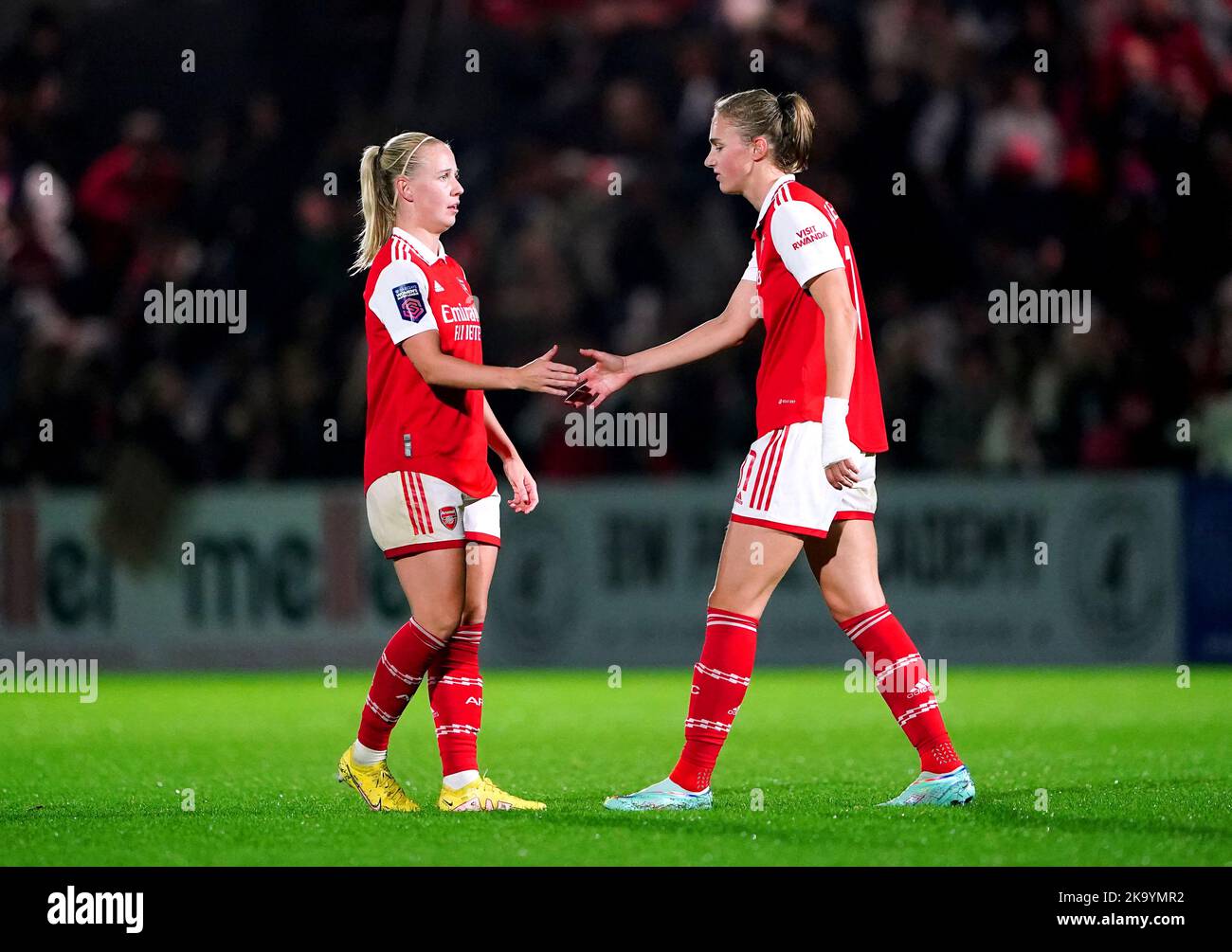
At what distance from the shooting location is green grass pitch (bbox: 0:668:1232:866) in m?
5.53

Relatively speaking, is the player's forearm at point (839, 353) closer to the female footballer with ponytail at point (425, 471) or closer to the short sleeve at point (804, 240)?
the short sleeve at point (804, 240)

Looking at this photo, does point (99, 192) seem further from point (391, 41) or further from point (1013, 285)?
point (1013, 285)

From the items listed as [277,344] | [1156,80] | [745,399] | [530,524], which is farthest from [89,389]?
[1156,80]

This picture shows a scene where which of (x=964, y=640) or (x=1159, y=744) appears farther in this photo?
(x=964, y=640)

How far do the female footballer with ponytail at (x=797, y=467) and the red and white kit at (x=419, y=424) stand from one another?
473mm

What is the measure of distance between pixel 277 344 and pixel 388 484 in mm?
9023

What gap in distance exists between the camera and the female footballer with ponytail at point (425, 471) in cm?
639

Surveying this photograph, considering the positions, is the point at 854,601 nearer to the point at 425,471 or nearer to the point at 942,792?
the point at 942,792

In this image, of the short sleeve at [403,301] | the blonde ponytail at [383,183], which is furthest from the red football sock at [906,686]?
the blonde ponytail at [383,183]

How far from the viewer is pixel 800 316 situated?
6.26 m

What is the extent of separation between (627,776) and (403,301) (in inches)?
90.4

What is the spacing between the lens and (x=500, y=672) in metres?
13.7

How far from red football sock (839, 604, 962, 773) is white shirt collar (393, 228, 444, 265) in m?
1.84
